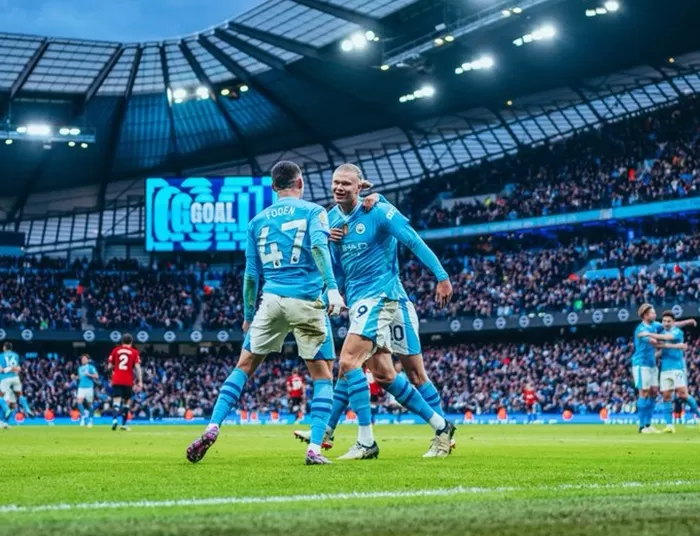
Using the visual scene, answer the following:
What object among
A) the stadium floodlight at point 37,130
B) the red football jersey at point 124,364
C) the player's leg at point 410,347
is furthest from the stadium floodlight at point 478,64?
the player's leg at point 410,347

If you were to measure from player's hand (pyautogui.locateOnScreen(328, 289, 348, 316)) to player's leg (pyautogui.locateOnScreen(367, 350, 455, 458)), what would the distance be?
5.10 ft

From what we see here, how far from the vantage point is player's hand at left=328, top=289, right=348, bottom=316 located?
852 centimetres

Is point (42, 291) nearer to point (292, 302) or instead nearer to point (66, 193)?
point (66, 193)

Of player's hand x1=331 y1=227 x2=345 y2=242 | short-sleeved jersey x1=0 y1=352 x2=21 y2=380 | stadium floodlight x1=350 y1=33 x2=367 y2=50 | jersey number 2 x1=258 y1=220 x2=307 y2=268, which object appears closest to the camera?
jersey number 2 x1=258 y1=220 x2=307 y2=268

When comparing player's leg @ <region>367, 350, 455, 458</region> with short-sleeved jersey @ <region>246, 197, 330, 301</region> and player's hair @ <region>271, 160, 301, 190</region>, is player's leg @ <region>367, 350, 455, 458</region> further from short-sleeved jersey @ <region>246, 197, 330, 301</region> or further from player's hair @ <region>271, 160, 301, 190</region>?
player's hair @ <region>271, 160, 301, 190</region>

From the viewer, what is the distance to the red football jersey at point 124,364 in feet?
78.3

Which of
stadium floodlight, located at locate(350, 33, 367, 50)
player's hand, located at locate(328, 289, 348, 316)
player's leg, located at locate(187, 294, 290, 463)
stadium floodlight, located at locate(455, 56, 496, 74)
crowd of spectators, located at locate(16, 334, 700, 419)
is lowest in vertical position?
crowd of spectators, located at locate(16, 334, 700, 419)

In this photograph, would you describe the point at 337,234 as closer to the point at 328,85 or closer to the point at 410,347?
the point at 410,347

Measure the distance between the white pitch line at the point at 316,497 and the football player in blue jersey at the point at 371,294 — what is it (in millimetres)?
3239

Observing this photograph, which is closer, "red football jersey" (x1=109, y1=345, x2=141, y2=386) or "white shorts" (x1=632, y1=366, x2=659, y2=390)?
"white shorts" (x1=632, y1=366, x2=659, y2=390)

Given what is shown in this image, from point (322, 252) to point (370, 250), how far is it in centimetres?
117

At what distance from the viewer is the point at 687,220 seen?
50.2m

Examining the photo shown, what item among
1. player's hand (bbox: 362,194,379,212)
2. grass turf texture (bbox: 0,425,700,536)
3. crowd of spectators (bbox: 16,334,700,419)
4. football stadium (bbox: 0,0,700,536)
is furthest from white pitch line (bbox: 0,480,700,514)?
crowd of spectators (bbox: 16,334,700,419)

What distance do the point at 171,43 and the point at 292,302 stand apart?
41612 mm
